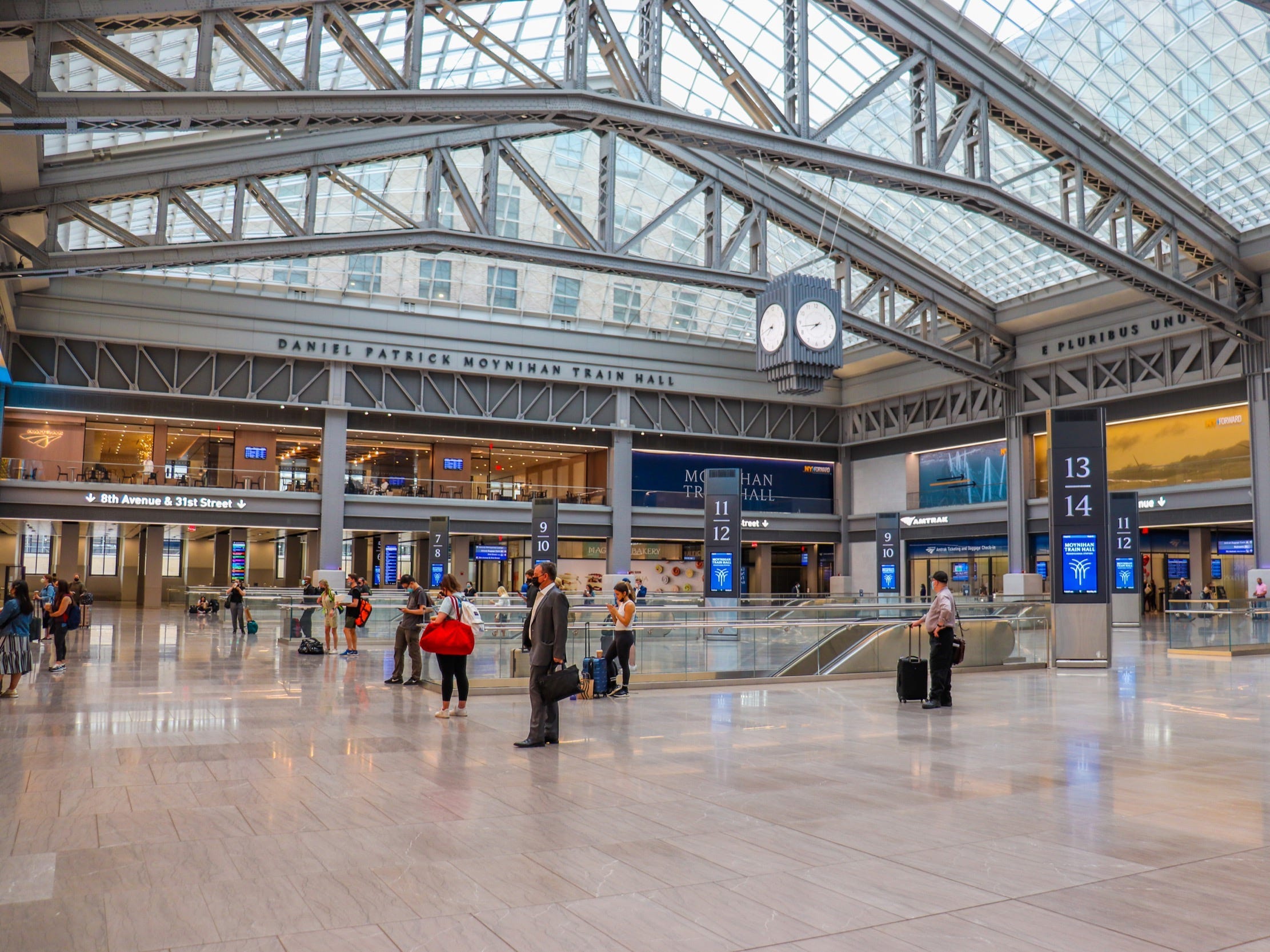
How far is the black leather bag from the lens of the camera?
955 cm

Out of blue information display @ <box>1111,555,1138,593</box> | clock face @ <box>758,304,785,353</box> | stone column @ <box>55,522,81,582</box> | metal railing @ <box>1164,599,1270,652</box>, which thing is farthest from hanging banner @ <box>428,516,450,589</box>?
blue information display @ <box>1111,555,1138,593</box>

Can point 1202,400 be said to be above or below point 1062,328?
below

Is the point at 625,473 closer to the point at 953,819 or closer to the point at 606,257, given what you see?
the point at 606,257

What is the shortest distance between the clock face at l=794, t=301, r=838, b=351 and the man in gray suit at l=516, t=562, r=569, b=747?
1468 centimetres

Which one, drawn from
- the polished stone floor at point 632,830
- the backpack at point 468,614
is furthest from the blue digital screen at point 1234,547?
the backpack at point 468,614

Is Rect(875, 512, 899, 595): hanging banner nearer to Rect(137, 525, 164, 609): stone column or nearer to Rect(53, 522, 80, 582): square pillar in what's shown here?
Rect(137, 525, 164, 609): stone column

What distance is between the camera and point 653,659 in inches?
605

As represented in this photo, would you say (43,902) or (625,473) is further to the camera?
(625,473)

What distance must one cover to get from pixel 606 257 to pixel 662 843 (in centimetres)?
2120

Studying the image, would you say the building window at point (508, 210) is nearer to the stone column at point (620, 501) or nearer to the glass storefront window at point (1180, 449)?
the stone column at point (620, 501)

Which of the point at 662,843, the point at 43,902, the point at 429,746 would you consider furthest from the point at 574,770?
the point at 43,902

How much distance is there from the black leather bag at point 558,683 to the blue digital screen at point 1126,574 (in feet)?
94.2

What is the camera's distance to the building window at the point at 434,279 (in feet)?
143

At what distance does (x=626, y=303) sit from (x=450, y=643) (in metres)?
37.4
